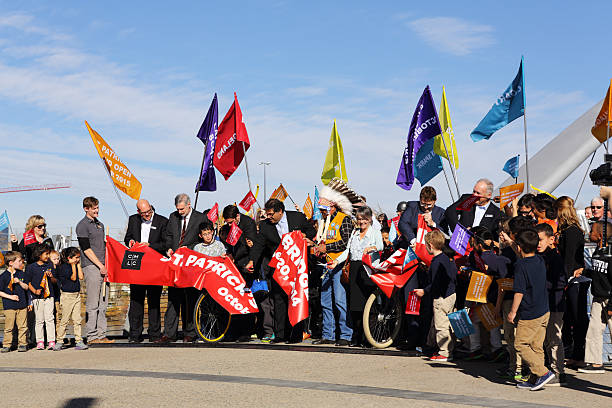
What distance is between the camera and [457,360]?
8961 mm

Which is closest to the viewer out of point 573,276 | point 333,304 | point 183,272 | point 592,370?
point 573,276

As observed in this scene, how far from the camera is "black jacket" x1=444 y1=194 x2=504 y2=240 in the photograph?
32.4 ft

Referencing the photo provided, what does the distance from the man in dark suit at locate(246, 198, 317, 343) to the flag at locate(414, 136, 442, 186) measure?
2.74 meters

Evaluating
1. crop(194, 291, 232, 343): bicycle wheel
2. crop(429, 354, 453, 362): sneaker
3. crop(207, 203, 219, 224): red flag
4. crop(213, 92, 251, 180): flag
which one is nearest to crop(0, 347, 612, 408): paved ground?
crop(429, 354, 453, 362): sneaker

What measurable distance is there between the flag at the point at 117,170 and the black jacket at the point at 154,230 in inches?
32.0

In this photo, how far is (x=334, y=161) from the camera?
622 inches

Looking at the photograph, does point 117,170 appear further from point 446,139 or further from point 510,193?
point 510,193

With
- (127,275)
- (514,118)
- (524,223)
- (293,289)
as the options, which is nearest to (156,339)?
(127,275)

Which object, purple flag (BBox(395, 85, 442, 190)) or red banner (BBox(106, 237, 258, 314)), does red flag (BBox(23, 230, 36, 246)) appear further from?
purple flag (BBox(395, 85, 442, 190))

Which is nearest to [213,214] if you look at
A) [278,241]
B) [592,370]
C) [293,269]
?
[278,241]

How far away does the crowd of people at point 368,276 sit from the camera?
24.4 ft

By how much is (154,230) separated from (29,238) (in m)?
1.89

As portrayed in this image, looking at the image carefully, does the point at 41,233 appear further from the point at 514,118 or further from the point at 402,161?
the point at 514,118

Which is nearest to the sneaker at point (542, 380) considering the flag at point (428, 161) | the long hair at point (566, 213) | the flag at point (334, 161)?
the long hair at point (566, 213)
